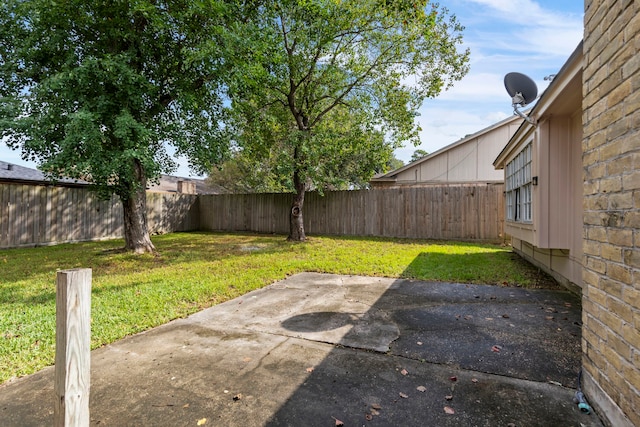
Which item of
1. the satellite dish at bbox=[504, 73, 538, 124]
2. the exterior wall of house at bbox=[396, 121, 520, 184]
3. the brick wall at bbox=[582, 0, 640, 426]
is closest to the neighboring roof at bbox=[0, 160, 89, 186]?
the satellite dish at bbox=[504, 73, 538, 124]

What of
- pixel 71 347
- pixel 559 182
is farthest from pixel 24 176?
pixel 559 182

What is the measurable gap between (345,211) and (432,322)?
939 centimetres

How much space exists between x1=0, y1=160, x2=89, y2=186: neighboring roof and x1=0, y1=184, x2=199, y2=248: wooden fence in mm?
593

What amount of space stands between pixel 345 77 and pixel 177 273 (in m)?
7.73

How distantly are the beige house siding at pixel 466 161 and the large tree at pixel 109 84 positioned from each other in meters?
9.16

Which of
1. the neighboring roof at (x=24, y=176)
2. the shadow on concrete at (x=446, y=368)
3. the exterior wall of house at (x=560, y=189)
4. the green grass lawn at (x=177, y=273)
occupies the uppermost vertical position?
the neighboring roof at (x=24, y=176)

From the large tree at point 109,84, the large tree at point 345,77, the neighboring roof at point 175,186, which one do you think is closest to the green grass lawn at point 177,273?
the large tree at point 109,84

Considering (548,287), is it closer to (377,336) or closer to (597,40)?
(377,336)

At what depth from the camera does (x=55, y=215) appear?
10531mm

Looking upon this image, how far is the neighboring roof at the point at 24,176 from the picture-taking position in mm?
10789

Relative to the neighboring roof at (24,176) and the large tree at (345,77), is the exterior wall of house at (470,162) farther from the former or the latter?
the neighboring roof at (24,176)

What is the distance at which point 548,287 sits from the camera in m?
5.08

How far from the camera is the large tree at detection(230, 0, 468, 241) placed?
9.12 metres

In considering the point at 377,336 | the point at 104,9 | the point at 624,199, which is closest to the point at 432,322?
the point at 377,336
